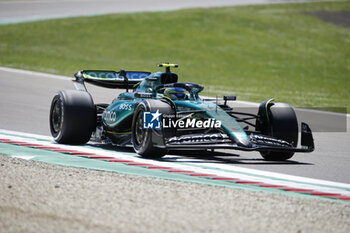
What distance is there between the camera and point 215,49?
32031 mm

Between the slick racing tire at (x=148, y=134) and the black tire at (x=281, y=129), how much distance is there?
1.76 meters

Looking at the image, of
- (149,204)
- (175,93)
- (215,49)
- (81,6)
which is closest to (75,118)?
(175,93)

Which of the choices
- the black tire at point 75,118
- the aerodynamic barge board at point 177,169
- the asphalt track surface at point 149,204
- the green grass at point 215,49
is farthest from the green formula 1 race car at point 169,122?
the green grass at point 215,49

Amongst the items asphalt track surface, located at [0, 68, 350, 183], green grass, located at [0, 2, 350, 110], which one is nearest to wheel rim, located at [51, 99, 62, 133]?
asphalt track surface, located at [0, 68, 350, 183]

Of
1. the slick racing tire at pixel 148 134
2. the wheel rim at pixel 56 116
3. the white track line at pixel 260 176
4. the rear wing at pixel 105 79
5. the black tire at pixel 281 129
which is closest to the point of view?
the white track line at pixel 260 176

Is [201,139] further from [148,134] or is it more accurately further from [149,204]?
[149,204]

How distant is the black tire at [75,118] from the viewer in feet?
35.0

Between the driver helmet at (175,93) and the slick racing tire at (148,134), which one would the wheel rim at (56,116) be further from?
the driver helmet at (175,93)

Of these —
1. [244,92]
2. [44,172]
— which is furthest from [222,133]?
[244,92]

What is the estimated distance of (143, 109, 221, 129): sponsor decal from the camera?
29.7ft

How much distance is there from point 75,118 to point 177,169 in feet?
9.47

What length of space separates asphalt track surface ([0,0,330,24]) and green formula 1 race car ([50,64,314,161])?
2668 cm

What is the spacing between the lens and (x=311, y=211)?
637 centimetres

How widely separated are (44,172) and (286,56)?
82.4ft
